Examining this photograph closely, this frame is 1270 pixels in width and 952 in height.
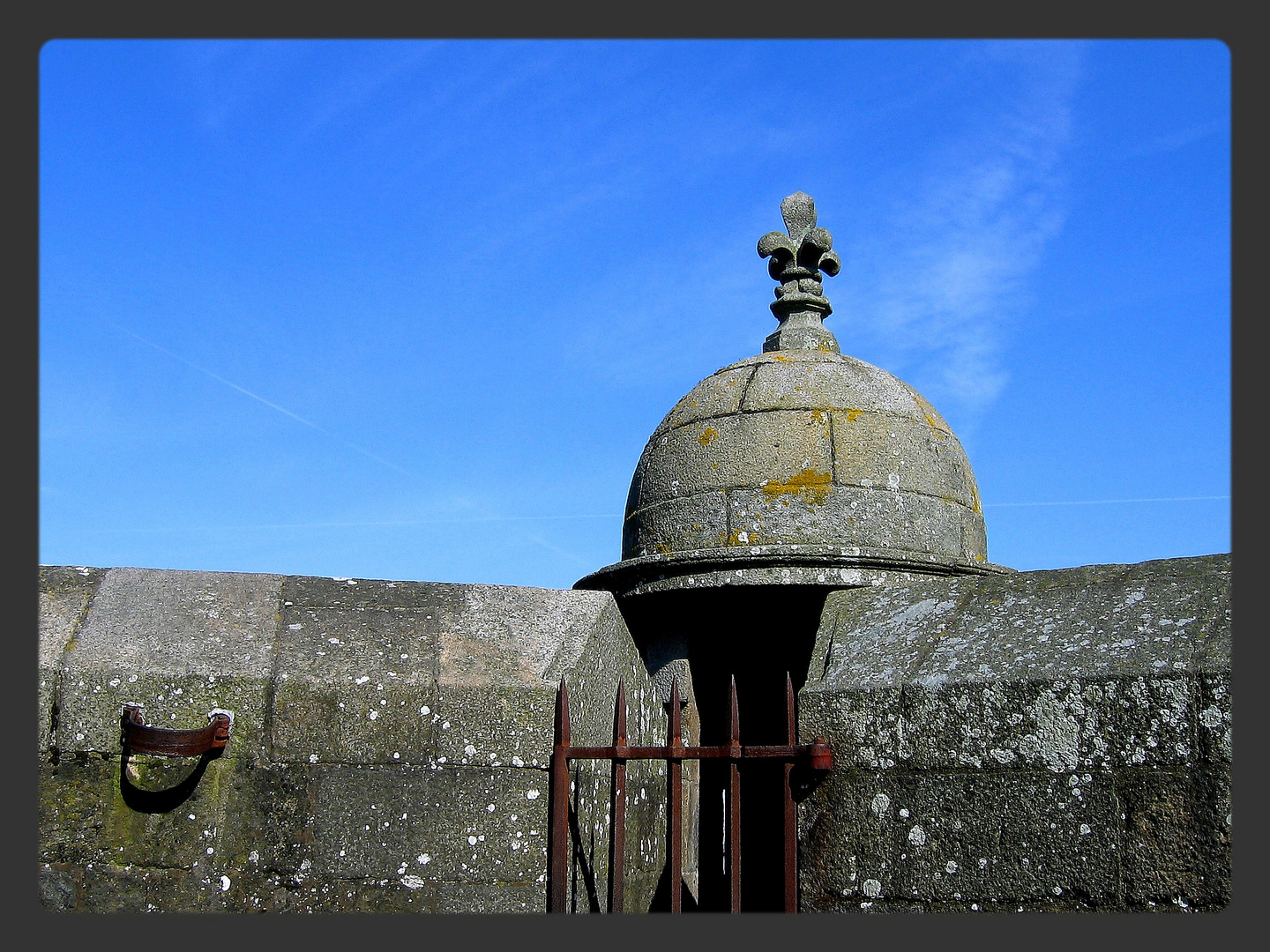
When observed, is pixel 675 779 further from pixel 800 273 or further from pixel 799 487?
pixel 800 273

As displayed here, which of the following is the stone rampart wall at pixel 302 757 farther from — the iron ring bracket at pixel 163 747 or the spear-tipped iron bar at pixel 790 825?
the spear-tipped iron bar at pixel 790 825

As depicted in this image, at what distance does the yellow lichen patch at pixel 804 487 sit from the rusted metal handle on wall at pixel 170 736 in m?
2.14

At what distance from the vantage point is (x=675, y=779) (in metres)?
3.49

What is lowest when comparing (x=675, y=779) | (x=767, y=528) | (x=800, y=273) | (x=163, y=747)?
(x=675, y=779)

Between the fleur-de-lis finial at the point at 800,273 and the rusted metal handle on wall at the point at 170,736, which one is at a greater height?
the fleur-de-lis finial at the point at 800,273

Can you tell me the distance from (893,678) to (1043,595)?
564mm

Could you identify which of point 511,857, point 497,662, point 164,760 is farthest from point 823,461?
point 164,760

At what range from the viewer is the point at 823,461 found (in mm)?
4633

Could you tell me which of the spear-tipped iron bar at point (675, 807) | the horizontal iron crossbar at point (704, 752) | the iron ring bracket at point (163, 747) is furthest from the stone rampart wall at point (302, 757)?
the spear-tipped iron bar at point (675, 807)

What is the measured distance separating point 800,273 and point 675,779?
8.88 feet

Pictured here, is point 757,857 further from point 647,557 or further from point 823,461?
point 823,461

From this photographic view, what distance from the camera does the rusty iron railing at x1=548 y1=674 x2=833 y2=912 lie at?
3.42m

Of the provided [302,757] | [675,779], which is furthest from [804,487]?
[302,757]

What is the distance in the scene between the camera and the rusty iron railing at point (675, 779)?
3.42 metres
